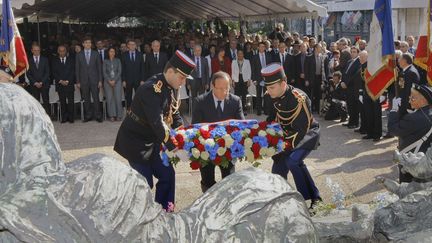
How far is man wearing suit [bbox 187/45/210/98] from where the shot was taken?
13.3 meters

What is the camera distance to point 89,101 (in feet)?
42.5

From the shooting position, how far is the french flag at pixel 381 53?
6238 mm

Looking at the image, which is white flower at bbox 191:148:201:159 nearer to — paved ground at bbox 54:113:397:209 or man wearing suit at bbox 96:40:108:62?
paved ground at bbox 54:113:397:209

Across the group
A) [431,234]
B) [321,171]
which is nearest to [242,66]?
[321,171]

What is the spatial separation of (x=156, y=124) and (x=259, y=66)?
9.02 metres

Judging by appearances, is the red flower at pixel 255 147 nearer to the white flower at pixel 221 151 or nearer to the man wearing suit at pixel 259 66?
the white flower at pixel 221 151

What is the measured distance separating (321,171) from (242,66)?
6.20 meters

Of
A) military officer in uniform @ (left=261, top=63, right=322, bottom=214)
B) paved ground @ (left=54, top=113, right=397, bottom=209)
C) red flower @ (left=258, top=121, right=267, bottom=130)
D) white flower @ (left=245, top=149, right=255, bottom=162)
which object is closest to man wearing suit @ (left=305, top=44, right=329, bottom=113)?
paved ground @ (left=54, top=113, right=397, bottom=209)

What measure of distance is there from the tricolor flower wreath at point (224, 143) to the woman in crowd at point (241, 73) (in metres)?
8.22

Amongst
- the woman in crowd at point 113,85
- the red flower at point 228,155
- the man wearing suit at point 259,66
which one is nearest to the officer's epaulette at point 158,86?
the red flower at point 228,155

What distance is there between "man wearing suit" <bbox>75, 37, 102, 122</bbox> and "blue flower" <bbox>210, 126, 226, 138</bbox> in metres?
7.64

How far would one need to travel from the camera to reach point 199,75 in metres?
13.3

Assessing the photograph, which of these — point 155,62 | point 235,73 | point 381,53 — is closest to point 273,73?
point 381,53

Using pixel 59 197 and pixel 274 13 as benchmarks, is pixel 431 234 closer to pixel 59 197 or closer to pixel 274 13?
pixel 59 197
